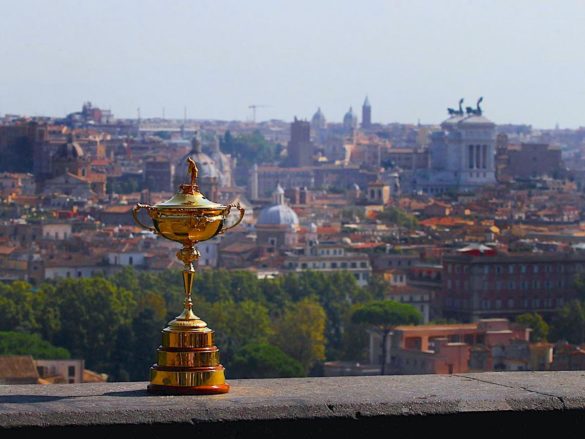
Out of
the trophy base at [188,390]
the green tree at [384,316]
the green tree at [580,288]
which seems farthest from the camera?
the green tree at [580,288]

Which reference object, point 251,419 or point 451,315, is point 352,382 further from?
point 451,315

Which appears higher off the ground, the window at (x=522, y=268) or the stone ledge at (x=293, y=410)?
the stone ledge at (x=293, y=410)

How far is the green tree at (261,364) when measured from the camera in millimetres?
33438

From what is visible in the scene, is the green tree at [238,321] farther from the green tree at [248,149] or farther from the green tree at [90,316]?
the green tree at [248,149]

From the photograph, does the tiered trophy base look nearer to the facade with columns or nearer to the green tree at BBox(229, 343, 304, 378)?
the green tree at BBox(229, 343, 304, 378)

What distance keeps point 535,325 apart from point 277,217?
25444 mm

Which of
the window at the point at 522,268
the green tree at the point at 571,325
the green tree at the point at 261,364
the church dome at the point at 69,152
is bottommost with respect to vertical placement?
the green tree at the point at 571,325

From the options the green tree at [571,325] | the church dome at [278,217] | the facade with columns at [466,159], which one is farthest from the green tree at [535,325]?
the facade with columns at [466,159]

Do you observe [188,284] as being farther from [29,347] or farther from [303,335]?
[303,335]

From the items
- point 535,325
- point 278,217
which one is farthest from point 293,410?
point 278,217

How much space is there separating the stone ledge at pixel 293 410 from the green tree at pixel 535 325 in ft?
117

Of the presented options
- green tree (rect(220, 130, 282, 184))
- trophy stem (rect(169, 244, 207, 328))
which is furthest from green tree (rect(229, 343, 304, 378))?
green tree (rect(220, 130, 282, 184))

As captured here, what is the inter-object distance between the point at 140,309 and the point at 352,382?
36116 millimetres

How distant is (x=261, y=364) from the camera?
33.9m
